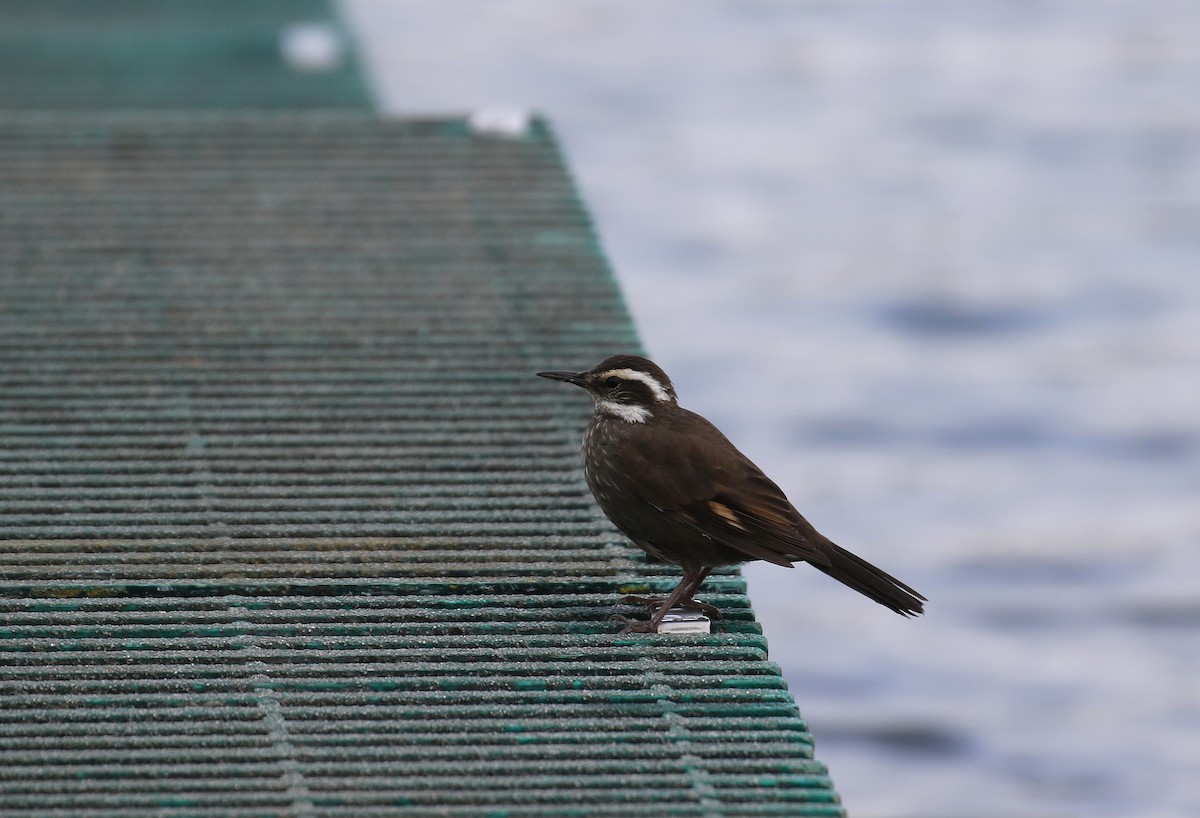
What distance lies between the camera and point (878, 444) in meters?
12.4

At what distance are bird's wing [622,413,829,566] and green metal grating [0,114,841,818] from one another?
191 millimetres

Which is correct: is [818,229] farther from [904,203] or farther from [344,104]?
[344,104]

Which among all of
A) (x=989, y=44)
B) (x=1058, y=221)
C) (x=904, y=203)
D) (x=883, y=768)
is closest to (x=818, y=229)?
(x=904, y=203)

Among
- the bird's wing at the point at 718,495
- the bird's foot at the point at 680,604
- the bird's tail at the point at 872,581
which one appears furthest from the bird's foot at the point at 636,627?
the bird's tail at the point at 872,581

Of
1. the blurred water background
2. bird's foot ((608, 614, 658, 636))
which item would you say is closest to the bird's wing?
bird's foot ((608, 614, 658, 636))

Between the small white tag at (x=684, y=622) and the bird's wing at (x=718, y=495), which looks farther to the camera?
the bird's wing at (x=718, y=495)

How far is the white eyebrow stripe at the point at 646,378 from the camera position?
17.4 feet

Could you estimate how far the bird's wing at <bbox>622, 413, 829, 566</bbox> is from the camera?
478 cm

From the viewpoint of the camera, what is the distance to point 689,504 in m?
4.86

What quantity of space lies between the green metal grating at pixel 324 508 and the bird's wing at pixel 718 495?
191 millimetres

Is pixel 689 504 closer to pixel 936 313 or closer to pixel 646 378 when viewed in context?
pixel 646 378

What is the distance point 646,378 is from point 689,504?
554 millimetres

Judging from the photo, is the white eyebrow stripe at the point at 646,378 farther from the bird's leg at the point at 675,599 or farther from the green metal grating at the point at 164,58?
the green metal grating at the point at 164,58

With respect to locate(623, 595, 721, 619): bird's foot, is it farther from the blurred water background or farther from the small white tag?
the blurred water background
